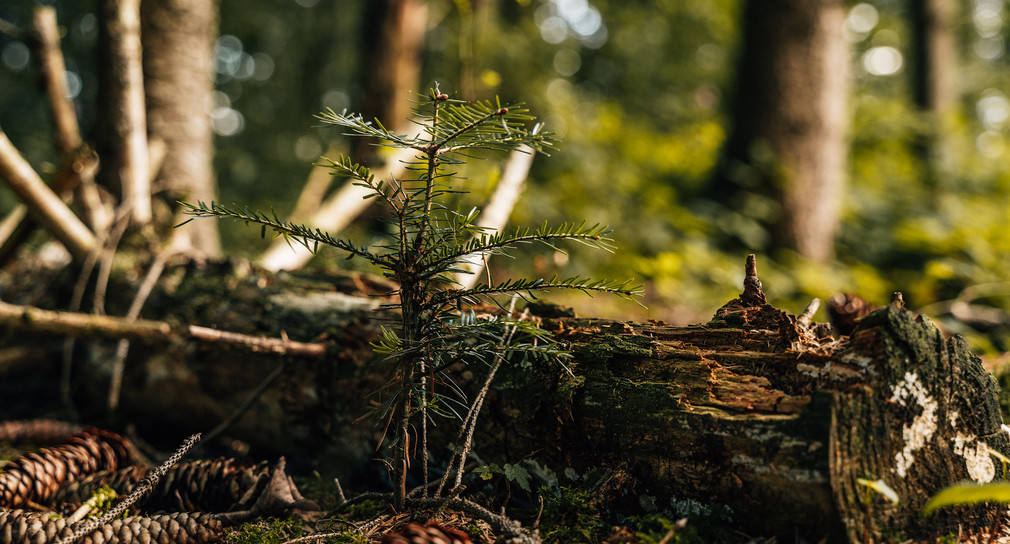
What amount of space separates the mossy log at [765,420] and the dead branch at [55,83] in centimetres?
291

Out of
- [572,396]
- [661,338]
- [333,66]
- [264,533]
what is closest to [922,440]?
[661,338]

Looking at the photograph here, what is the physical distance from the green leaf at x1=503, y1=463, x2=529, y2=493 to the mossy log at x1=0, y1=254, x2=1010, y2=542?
0.08 meters

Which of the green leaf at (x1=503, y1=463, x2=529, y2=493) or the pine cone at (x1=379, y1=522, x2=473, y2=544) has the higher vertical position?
the green leaf at (x1=503, y1=463, x2=529, y2=493)

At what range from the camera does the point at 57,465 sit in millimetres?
1752

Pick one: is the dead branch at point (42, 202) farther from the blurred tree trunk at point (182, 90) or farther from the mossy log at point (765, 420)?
the mossy log at point (765, 420)

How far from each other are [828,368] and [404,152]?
3562mm

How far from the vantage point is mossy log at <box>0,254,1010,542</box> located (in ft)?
3.98

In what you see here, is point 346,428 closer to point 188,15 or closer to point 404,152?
point 404,152

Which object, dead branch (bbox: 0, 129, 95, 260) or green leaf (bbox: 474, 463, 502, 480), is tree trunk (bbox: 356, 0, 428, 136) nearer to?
dead branch (bbox: 0, 129, 95, 260)

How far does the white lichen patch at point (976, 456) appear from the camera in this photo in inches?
54.3

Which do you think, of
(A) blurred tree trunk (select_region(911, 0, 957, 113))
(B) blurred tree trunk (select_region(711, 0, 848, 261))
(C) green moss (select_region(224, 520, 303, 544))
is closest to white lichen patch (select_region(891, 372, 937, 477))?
(C) green moss (select_region(224, 520, 303, 544))

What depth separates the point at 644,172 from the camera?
7.41 m

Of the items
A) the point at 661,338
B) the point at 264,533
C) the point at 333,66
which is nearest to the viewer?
the point at 264,533

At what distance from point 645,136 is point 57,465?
7939 mm
